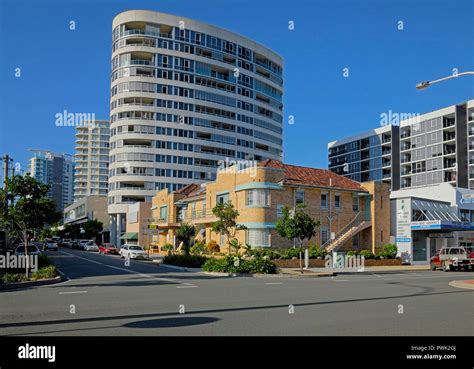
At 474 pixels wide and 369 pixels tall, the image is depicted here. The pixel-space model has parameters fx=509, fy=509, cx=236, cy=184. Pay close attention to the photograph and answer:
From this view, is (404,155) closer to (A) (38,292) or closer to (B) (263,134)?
(B) (263,134)

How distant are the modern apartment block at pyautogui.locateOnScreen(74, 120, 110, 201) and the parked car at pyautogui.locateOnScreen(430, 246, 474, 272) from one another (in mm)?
152504

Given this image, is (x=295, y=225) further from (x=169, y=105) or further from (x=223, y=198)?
(x=169, y=105)

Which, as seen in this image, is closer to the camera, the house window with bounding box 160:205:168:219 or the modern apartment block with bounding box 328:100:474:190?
the house window with bounding box 160:205:168:219

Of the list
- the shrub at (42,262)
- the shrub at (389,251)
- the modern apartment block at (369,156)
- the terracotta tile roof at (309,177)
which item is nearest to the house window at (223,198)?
the terracotta tile roof at (309,177)

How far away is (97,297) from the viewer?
16406mm

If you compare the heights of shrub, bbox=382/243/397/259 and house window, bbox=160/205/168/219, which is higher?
house window, bbox=160/205/168/219

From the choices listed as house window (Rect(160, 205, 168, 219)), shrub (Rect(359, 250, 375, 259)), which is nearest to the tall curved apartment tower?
house window (Rect(160, 205, 168, 219))

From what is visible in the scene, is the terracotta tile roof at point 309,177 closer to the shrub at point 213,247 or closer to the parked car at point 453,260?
the shrub at point 213,247

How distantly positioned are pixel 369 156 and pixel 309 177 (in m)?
70.5

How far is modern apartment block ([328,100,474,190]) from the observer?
85375 millimetres

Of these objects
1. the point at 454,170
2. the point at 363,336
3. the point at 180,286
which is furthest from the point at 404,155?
the point at 363,336

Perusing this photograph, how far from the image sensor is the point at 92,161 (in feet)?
584

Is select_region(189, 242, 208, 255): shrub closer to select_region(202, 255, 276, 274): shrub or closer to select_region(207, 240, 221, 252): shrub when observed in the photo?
select_region(207, 240, 221, 252): shrub
